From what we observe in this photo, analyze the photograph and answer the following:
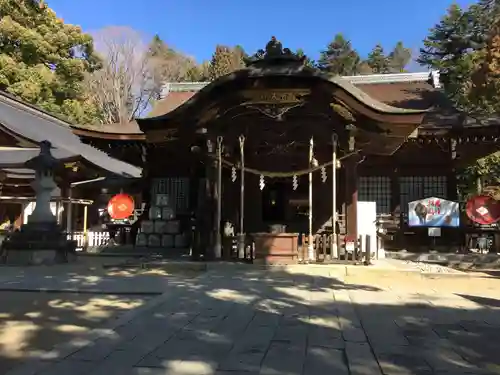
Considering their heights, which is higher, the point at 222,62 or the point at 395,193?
the point at 222,62

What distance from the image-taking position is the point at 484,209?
12.1 metres

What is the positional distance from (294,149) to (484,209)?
5232 mm

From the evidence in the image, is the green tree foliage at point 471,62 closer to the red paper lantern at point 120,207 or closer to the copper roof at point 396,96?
the copper roof at point 396,96

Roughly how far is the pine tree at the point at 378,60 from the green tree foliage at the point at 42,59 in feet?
101

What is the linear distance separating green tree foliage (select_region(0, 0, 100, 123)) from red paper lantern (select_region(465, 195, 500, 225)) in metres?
23.2

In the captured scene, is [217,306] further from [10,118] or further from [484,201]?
[10,118]

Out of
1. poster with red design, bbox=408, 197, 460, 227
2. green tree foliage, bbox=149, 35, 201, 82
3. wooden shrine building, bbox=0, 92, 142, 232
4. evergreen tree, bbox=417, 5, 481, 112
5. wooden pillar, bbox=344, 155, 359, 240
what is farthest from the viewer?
green tree foliage, bbox=149, 35, 201, 82

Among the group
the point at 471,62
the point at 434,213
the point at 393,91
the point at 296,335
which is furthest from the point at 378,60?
the point at 296,335

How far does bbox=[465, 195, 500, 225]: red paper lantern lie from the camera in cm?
1199

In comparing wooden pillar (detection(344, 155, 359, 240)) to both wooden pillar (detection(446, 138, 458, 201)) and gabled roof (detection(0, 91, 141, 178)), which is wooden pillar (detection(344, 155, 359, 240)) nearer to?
wooden pillar (detection(446, 138, 458, 201))

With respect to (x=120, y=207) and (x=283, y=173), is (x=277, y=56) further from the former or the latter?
(x=120, y=207)

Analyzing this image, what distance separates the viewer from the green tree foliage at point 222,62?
37594mm

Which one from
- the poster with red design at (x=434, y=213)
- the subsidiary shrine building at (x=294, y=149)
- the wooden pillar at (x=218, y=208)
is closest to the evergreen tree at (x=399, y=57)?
the subsidiary shrine building at (x=294, y=149)

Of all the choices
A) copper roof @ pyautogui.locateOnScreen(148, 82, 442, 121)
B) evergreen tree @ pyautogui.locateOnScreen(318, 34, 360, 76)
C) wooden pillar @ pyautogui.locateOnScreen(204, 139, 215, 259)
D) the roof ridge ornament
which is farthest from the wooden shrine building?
evergreen tree @ pyautogui.locateOnScreen(318, 34, 360, 76)
